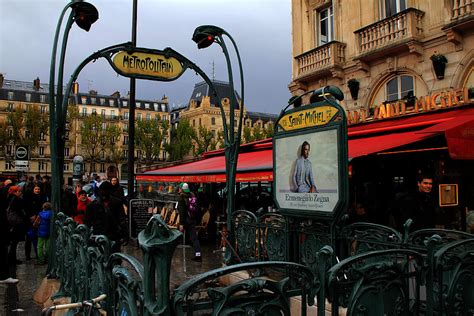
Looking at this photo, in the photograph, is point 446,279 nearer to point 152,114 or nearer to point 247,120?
point 247,120

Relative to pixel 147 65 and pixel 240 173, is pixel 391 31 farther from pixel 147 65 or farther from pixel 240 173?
pixel 147 65

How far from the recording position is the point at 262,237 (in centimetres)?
562

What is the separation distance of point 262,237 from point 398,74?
870 centimetres

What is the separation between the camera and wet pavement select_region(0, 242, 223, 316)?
19.1ft

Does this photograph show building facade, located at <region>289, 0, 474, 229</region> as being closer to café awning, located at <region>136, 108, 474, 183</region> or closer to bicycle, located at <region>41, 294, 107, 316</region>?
café awning, located at <region>136, 108, 474, 183</region>

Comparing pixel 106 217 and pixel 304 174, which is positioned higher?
pixel 304 174

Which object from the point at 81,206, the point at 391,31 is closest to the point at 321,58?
the point at 391,31

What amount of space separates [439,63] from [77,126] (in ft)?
231

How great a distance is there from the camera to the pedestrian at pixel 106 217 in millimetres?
6191

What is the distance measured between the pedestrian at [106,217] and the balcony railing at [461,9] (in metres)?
9.13

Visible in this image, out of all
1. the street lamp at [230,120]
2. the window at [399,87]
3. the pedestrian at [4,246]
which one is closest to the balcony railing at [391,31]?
the window at [399,87]

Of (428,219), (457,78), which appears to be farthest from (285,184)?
(457,78)

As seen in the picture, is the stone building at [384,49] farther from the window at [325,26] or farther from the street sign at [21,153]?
the street sign at [21,153]

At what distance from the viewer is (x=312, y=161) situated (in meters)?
4.61
